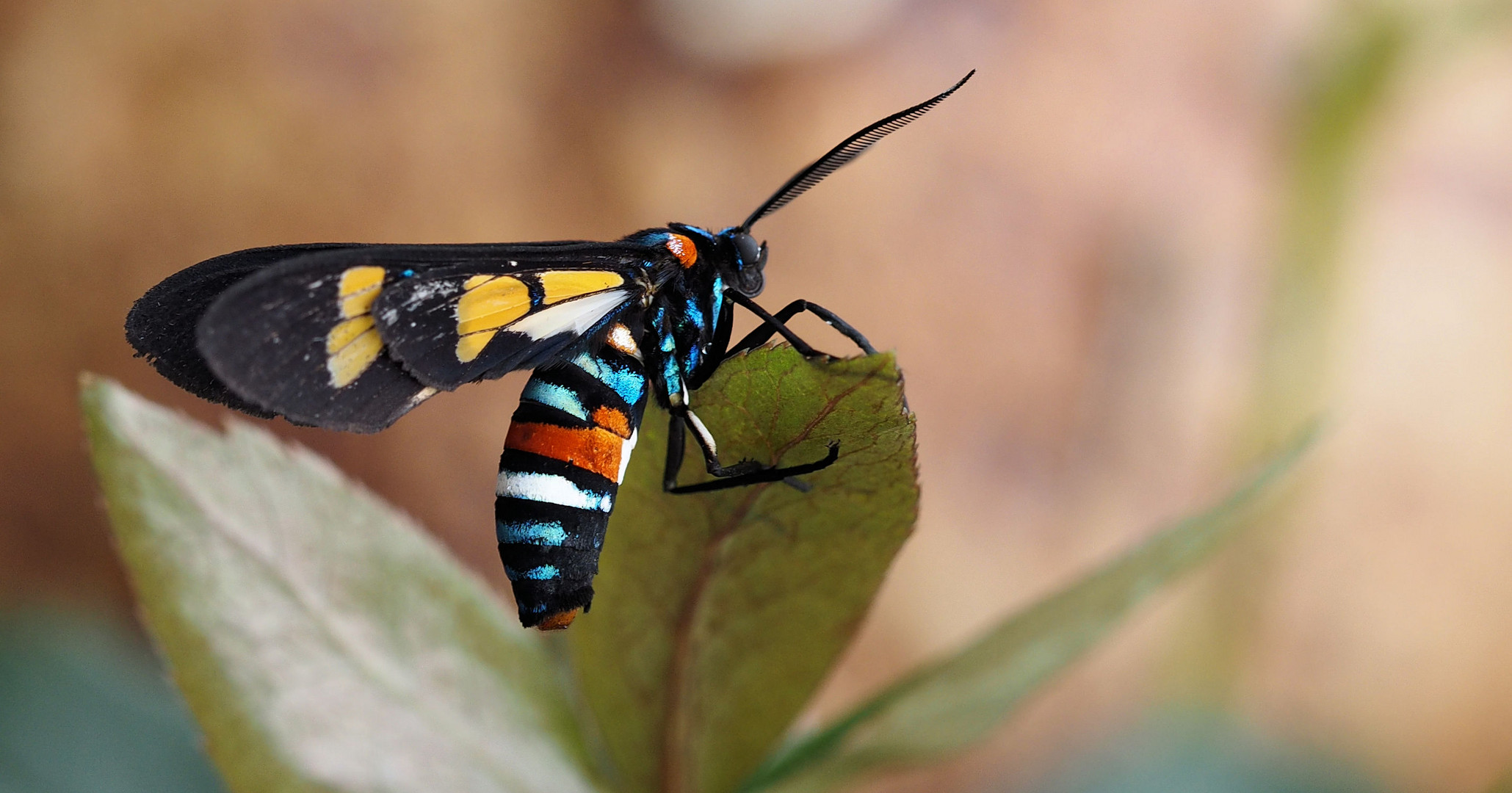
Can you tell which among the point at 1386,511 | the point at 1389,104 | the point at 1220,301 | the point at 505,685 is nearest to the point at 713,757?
the point at 505,685

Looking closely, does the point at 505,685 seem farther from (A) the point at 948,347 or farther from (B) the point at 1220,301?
(B) the point at 1220,301

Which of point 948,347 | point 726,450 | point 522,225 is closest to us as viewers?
point 726,450

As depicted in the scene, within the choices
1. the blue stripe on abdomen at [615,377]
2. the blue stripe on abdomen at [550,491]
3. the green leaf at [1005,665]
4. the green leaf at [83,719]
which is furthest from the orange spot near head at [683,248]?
the green leaf at [83,719]

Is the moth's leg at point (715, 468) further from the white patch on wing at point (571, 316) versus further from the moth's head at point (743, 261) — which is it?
the moth's head at point (743, 261)

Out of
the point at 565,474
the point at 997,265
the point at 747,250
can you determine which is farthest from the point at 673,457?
the point at 997,265

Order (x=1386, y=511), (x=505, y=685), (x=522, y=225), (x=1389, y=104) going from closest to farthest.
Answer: (x=505, y=685) < (x=1389, y=104) < (x=522, y=225) < (x=1386, y=511)

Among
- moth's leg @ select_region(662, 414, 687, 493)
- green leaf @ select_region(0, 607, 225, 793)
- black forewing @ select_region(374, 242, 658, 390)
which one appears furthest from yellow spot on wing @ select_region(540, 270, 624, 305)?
green leaf @ select_region(0, 607, 225, 793)

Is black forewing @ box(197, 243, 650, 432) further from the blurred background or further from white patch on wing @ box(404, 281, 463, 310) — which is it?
the blurred background
